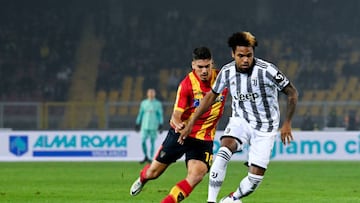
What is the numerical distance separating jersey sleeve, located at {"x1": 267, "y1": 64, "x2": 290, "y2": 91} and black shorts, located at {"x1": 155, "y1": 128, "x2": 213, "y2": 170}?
1.18m

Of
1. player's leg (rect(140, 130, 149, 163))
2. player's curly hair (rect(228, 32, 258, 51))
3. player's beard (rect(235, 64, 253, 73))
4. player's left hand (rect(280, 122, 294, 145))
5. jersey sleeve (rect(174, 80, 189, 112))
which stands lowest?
player's leg (rect(140, 130, 149, 163))

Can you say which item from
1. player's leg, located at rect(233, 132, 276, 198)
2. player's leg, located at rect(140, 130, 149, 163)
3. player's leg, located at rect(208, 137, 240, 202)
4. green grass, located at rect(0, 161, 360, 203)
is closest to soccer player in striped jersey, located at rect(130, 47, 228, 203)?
player's leg, located at rect(208, 137, 240, 202)

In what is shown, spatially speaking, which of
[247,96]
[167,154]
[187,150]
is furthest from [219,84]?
[167,154]

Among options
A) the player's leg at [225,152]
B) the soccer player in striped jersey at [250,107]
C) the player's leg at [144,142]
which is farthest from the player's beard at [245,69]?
the player's leg at [144,142]

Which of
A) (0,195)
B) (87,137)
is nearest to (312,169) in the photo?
(87,137)

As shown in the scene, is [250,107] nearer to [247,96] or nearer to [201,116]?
[247,96]

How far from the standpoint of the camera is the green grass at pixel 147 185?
522 inches

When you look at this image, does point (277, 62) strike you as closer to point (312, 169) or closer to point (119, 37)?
point (119, 37)

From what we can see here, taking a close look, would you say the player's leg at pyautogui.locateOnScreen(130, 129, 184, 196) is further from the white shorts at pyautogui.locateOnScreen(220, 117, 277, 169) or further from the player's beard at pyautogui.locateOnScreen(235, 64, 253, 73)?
the player's beard at pyautogui.locateOnScreen(235, 64, 253, 73)

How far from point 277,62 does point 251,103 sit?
2825 centimetres

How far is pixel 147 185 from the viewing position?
16.1m

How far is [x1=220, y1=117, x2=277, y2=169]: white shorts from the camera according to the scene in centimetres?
972

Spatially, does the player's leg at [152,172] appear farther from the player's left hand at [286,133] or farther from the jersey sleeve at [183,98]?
the player's left hand at [286,133]

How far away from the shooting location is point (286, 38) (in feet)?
125
